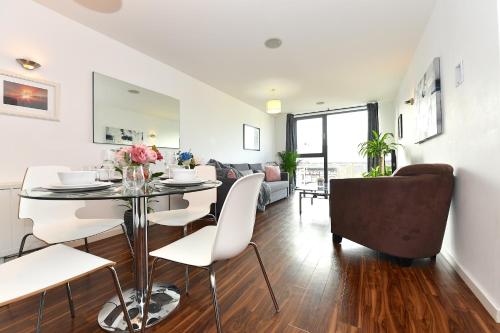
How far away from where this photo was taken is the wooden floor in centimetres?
121

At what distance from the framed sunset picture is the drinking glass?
1704mm

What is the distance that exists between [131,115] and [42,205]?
5.42 feet

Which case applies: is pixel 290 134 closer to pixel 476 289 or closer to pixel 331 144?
pixel 331 144

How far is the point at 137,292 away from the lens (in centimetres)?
136

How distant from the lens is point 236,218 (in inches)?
40.7

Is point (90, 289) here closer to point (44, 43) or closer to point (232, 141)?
point (44, 43)

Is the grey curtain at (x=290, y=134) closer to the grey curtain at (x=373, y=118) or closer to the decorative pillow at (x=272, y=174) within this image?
the decorative pillow at (x=272, y=174)

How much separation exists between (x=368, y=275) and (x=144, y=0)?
3083 millimetres

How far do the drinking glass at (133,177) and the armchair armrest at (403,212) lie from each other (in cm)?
180

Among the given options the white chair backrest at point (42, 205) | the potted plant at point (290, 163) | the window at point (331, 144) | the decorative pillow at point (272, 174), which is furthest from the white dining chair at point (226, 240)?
the potted plant at point (290, 163)

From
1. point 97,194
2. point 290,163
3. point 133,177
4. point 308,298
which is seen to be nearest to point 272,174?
point 290,163

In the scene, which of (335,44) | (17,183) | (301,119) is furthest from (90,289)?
(301,119)

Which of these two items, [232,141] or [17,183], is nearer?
[17,183]

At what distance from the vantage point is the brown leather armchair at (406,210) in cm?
171
